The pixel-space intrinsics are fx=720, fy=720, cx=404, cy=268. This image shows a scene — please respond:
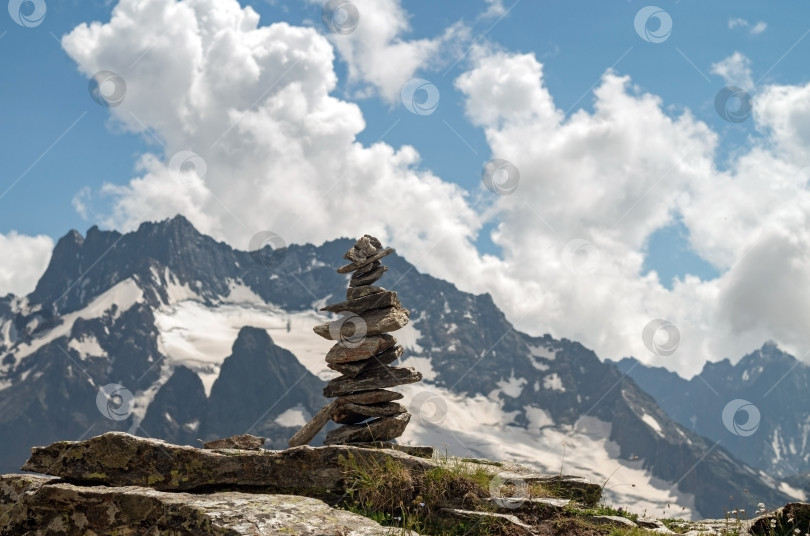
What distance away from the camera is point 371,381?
25047 millimetres

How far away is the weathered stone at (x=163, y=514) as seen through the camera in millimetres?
10969

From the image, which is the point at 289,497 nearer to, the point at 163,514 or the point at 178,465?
the point at 163,514

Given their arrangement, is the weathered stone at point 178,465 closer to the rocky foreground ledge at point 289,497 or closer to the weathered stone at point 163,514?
the rocky foreground ledge at point 289,497

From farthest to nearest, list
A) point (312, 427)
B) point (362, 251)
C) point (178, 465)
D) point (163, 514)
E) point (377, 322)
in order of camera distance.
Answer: point (362, 251), point (377, 322), point (312, 427), point (178, 465), point (163, 514)

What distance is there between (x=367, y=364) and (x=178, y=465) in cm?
1220

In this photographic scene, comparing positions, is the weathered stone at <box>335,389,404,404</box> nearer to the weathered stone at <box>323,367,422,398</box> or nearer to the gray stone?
the weathered stone at <box>323,367,422,398</box>

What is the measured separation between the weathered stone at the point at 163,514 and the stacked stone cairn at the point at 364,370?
35.5 ft

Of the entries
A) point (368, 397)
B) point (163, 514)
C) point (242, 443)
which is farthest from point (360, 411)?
point (163, 514)

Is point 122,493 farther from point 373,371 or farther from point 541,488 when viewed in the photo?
point 373,371

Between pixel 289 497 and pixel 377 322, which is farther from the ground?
pixel 377 322

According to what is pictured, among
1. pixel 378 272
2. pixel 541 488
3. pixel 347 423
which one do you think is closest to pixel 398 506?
pixel 541 488

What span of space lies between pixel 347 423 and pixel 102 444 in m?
11.9

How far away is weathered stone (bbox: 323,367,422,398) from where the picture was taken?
2491cm

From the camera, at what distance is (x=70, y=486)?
1269 centimetres
